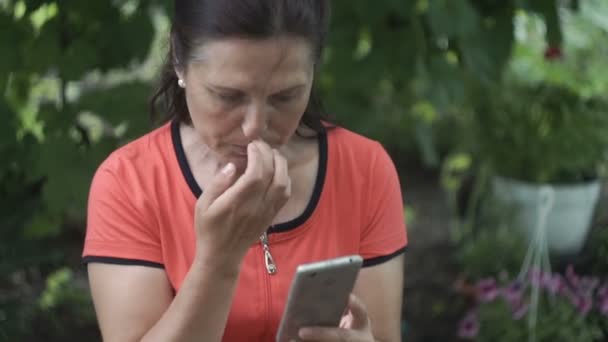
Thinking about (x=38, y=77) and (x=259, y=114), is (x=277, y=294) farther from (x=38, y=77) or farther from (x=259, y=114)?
(x=38, y=77)

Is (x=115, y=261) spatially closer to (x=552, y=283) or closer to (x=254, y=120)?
(x=254, y=120)

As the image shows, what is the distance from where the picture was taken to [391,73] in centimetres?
228

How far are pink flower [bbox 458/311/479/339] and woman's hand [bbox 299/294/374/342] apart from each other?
1372 millimetres

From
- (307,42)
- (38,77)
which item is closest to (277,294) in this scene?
(307,42)

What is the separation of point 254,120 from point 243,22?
0.14m

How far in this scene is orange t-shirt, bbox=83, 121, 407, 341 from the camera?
135 centimetres

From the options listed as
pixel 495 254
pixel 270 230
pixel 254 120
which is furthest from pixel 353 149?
pixel 495 254

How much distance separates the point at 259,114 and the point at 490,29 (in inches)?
42.7

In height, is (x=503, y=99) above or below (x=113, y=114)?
below

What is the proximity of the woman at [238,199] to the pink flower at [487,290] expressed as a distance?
1156mm

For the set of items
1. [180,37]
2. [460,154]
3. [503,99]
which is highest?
[180,37]

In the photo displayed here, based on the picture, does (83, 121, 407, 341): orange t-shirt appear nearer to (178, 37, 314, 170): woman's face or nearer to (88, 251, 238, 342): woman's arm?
(88, 251, 238, 342): woman's arm

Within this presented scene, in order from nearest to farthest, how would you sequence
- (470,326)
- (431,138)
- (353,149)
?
(353,149) < (470,326) < (431,138)

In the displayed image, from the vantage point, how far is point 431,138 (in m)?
2.78
